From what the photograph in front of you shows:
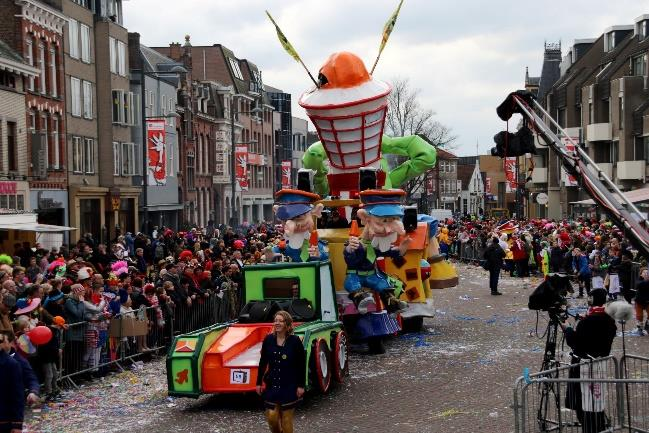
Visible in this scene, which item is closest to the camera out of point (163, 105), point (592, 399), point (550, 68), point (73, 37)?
point (592, 399)

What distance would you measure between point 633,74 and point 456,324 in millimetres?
33894

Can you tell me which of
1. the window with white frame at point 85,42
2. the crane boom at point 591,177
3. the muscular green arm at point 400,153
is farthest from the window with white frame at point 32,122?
the crane boom at point 591,177

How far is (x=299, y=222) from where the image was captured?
15891 mm

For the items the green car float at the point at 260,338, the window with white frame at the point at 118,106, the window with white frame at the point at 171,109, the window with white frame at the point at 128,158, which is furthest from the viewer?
the window with white frame at the point at 171,109

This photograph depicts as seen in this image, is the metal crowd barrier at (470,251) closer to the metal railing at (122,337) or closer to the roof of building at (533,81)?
the metal railing at (122,337)

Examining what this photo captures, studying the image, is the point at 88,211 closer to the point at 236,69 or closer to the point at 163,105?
the point at 163,105

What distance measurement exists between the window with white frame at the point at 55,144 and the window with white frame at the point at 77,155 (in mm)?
1797

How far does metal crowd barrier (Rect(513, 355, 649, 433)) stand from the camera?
976cm

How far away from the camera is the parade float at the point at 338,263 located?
1248cm

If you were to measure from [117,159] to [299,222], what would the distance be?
2837 cm

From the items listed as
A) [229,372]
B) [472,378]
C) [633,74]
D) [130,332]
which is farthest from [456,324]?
[633,74]

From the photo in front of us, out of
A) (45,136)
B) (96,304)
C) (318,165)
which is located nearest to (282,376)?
(96,304)

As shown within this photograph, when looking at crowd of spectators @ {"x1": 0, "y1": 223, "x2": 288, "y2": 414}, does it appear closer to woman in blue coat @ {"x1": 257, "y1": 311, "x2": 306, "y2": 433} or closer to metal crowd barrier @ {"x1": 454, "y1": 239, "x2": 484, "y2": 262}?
woman in blue coat @ {"x1": 257, "y1": 311, "x2": 306, "y2": 433}

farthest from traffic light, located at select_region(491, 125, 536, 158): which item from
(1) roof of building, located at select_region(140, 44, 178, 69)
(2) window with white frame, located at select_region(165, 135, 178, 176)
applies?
(1) roof of building, located at select_region(140, 44, 178, 69)
